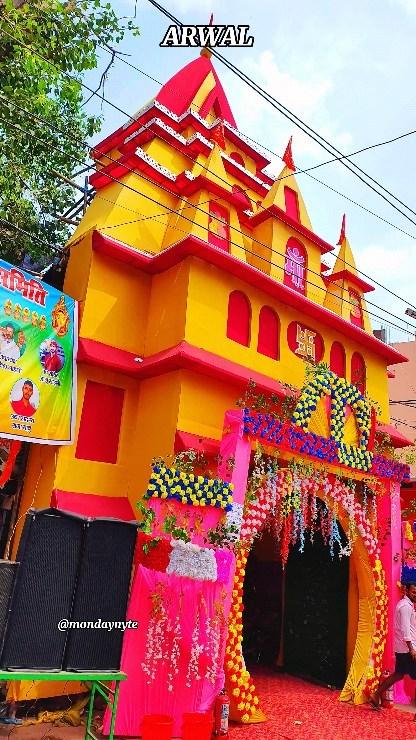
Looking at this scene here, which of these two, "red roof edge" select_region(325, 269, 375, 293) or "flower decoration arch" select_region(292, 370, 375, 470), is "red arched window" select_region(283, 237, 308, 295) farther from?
"flower decoration arch" select_region(292, 370, 375, 470)

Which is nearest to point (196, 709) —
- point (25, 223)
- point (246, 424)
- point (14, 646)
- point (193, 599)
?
point (193, 599)

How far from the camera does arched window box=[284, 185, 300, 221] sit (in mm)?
12938

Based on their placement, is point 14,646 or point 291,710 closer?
point 14,646

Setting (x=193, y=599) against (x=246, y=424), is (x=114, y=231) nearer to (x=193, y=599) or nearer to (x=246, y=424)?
(x=246, y=424)

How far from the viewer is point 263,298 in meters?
11.0

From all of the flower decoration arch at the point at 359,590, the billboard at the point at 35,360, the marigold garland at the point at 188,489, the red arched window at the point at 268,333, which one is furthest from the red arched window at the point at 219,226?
the marigold garland at the point at 188,489

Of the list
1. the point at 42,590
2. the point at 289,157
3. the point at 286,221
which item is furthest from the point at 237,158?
the point at 42,590

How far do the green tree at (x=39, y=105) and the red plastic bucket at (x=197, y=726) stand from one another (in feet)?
23.0

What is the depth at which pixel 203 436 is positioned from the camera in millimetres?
9156

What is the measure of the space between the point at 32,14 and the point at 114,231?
361 centimetres

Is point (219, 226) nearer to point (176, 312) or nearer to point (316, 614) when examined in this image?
point (176, 312)

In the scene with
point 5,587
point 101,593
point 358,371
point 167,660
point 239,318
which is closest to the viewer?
point 5,587

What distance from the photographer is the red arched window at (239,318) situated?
1038cm

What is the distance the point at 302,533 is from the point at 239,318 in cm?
401
